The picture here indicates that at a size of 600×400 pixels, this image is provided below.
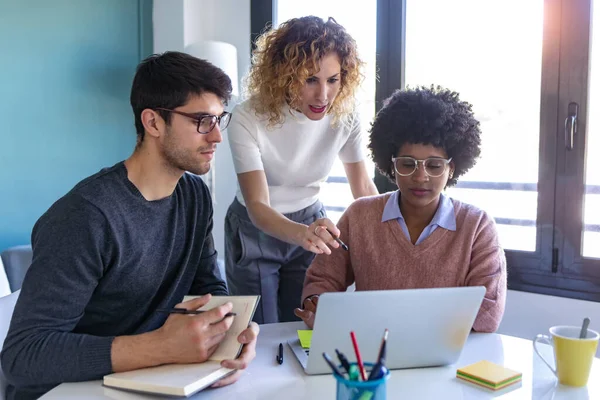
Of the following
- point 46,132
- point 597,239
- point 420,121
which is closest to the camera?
point 420,121

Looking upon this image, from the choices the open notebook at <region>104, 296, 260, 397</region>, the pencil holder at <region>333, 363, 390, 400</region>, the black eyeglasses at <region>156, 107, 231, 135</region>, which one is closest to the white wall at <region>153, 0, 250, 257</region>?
the black eyeglasses at <region>156, 107, 231, 135</region>

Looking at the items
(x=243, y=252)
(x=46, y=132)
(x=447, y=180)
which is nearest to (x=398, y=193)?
(x=447, y=180)

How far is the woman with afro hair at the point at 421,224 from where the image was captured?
1.53m

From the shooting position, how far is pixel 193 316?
3.61ft

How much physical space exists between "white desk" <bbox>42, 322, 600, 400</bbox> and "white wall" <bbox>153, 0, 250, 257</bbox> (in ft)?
7.46

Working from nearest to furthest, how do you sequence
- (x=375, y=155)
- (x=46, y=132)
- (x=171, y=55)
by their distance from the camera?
1. (x=171, y=55)
2. (x=375, y=155)
3. (x=46, y=132)

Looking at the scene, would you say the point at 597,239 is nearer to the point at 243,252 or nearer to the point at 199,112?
the point at 243,252

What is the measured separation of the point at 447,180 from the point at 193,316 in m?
0.93

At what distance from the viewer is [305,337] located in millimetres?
1318

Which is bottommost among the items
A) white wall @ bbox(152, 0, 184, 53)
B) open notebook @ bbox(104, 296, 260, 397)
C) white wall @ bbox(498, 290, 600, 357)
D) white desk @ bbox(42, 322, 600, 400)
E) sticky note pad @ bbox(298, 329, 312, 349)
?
white wall @ bbox(498, 290, 600, 357)

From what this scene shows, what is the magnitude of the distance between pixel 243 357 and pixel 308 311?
33 centimetres

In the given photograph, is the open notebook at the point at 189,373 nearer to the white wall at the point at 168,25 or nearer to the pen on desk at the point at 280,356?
the pen on desk at the point at 280,356

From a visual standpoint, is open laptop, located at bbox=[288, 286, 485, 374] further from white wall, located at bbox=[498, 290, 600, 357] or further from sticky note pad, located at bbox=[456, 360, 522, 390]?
white wall, located at bbox=[498, 290, 600, 357]

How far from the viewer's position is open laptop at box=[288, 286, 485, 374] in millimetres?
1043
